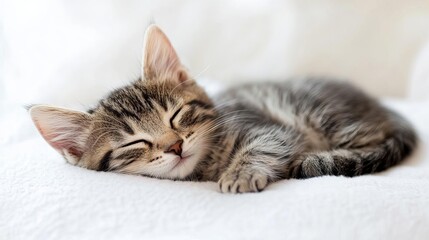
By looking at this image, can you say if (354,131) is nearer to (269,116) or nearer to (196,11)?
(269,116)

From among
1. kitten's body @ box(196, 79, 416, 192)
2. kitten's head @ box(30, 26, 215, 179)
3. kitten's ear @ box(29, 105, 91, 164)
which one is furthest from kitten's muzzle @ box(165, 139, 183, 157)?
kitten's ear @ box(29, 105, 91, 164)

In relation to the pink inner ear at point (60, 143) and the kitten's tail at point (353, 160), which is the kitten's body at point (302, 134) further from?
the pink inner ear at point (60, 143)

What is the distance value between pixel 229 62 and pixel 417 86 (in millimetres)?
883

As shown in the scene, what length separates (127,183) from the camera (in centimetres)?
121

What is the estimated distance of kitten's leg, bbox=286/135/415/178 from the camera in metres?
1.36

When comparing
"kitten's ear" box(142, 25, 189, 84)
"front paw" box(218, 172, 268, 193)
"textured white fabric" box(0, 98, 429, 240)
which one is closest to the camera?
"textured white fabric" box(0, 98, 429, 240)

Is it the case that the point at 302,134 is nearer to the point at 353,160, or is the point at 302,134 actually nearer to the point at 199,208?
the point at 353,160

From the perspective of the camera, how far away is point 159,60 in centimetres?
151

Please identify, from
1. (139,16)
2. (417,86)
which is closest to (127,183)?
(139,16)

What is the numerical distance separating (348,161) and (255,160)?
28 centimetres

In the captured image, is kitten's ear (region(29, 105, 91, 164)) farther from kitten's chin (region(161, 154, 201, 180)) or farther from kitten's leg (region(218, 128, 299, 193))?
kitten's leg (region(218, 128, 299, 193))

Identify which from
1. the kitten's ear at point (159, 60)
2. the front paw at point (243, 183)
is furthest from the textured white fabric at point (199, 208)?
the kitten's ear at point (159, 60)

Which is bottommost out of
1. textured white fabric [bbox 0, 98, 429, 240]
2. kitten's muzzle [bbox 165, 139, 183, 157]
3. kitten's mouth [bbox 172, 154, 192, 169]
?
textured white fabric [bbox 0, 98, 429, 240]

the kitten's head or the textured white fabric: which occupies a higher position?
the kitten's head
